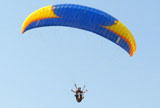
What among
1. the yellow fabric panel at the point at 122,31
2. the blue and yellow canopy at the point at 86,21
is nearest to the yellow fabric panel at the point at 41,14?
the blue and yellow canopy at the point at 86,21

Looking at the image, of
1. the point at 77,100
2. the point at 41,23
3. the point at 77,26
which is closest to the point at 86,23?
the point at 77,26

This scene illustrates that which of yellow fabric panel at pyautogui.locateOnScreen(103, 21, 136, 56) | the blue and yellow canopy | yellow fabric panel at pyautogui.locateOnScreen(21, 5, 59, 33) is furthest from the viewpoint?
yellow fabric panel at pyautogui.locateOnScreen(21, 5, 59, 33)

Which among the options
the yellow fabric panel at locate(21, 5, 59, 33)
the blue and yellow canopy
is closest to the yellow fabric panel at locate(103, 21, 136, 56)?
the blue and yellow canopy

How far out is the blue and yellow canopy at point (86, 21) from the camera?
156 feet

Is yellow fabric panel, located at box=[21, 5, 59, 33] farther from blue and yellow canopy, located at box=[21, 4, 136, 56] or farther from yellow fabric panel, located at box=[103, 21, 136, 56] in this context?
yellow fabric panel, located at box=[103, 21, 136, 56]

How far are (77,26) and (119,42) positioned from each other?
4.14 m

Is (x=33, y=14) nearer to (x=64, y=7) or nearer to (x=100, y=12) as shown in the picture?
(x=64, y=7)

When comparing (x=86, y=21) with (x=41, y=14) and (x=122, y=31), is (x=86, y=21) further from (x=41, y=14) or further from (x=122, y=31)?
(x=41, y=14)

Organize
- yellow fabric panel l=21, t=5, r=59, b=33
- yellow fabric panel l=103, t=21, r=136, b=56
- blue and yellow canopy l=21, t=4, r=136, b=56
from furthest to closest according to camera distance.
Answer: yellow fabric panel l=21, t=5, r=59, b=33 → yellow fabric panel l=103, t=21, r=136, b=56 → blue and yellow canopy l=21, t=4, r=136, b=56

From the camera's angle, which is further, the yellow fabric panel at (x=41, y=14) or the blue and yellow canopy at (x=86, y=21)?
the yellow fabric panel at (x=41, y=14)

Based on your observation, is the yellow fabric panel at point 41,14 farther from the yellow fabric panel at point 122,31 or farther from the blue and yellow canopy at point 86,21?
the yellow fabric panel at point 122,31

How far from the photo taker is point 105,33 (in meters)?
48.2

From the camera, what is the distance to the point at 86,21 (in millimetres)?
47750

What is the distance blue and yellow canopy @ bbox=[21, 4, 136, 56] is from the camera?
47500mm
